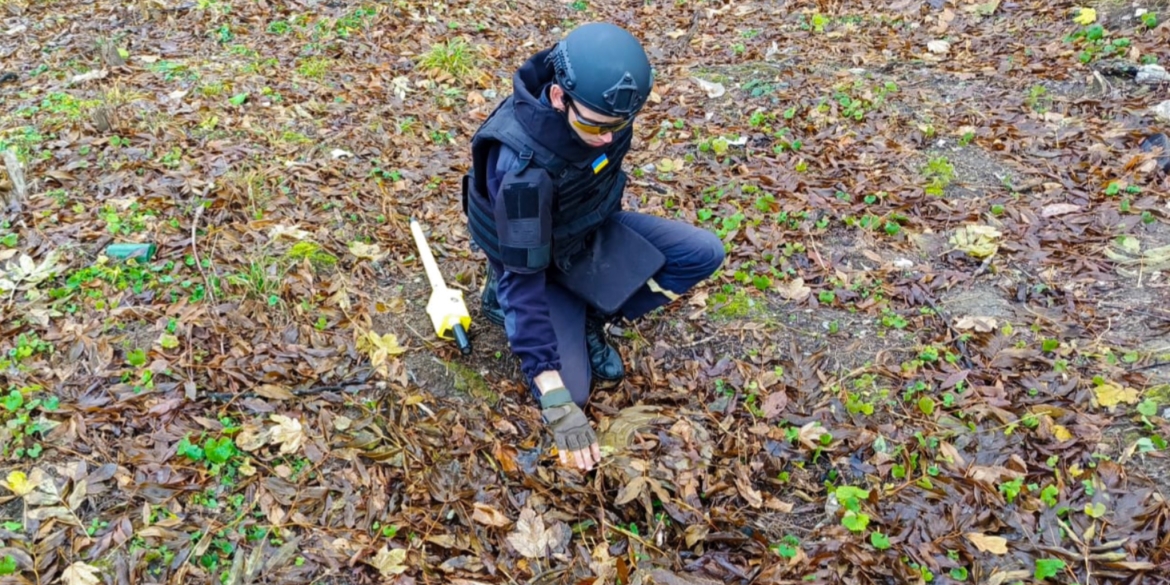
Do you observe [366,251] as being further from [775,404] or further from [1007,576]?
[1007,576]

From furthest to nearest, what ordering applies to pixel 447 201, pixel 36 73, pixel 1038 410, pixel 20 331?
1. pixel 36 73
2. pixel 447 201
3. pixel 20 331
4. pixel 1038 410

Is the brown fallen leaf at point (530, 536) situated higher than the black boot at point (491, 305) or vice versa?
the black boot at point (491, 305)

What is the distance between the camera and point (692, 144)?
5.02 meters

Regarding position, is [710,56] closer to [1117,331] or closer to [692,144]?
[692,144]

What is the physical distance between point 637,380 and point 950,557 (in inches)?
57.4

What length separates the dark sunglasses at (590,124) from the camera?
2508 millimetres

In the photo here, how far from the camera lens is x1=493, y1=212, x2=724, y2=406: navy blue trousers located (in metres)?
3.25

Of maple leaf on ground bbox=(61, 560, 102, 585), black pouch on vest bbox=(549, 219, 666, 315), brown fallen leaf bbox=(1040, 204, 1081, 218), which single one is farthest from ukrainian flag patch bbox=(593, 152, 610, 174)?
brown fallen leaf bbox=(1040, 204, 1081, 218)

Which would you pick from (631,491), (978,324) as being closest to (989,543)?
(978,324)

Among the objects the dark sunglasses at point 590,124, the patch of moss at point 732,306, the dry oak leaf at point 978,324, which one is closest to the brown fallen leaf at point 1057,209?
the dry oak leaf at point 978,324

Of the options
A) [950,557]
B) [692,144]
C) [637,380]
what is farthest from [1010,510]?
[692,144]

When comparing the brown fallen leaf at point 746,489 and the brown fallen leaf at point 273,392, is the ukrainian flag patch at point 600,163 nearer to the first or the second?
the brown fallen leaf at point 746,489

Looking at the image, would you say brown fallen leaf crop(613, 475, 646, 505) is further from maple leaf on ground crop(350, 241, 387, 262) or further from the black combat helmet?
maple leaf on ground crop(350, 241, 387, 262)

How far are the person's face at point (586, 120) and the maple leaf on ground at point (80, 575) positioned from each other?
7.31 feet
